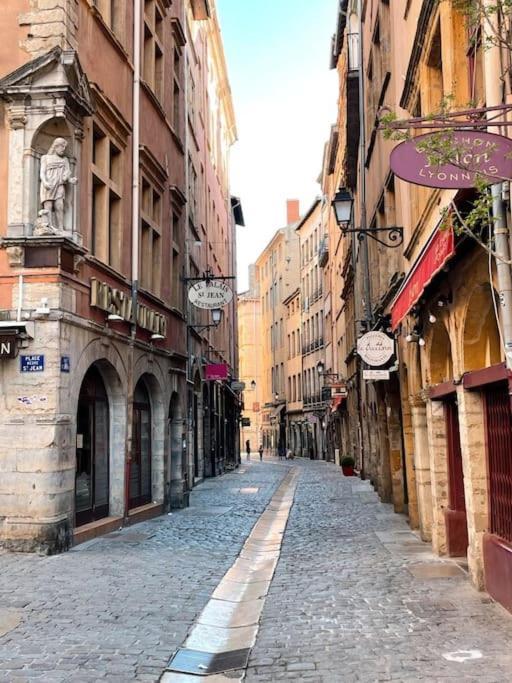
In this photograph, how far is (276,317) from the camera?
77.1 metres

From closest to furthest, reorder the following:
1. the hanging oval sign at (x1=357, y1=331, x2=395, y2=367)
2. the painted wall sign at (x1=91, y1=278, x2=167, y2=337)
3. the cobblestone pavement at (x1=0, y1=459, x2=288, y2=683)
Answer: the cobblestone pavement at (x1=0, y1=459, x2=288, y2=683), the painted wall sign at (x1=91, y1=278, x2=167, y2=337), the hanging oval sign at (x1=357, y1=331, x2=395, y2=367)

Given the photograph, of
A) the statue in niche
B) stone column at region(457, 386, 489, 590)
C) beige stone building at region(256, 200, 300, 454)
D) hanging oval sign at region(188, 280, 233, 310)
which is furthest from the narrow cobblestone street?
beige stone building at region(256, 200, 300, 454)

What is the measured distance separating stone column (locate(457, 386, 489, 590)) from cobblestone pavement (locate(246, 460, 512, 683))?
1.57 ft

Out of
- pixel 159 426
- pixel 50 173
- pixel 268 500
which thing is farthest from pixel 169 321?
pixel 50 173

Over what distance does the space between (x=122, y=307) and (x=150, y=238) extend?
132 inches

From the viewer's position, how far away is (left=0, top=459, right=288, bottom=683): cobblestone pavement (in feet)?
18.8

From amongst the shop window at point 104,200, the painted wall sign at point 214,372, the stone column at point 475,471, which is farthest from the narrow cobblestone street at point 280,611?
the painted wall sign at point 214,372

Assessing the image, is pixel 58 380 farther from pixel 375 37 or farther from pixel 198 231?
pixel 198 231

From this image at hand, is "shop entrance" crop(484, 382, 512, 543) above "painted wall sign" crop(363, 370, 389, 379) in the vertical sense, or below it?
below

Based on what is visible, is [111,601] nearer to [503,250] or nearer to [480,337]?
[480,337]

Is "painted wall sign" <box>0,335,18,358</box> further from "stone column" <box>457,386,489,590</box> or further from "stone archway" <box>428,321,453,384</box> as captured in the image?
"stone column" <box>457,386,489,590</box>

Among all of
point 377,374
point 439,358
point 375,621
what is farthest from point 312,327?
point 375,621

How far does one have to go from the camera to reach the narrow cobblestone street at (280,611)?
5.59 metres

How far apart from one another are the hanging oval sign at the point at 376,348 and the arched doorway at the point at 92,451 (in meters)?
Result: 4.87
